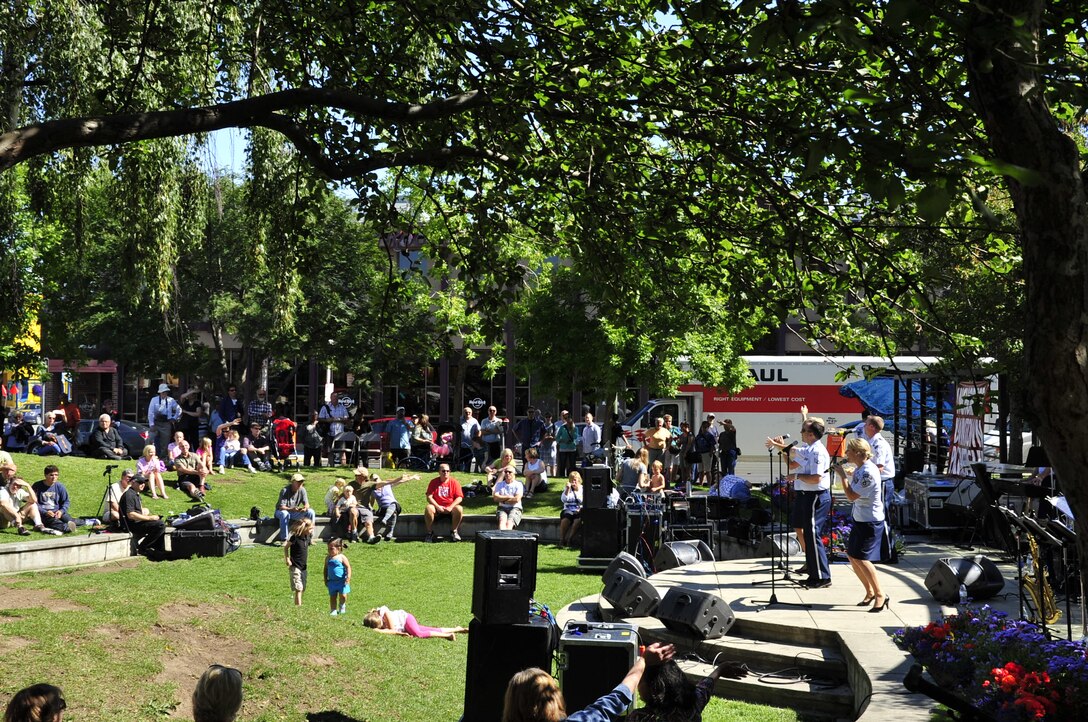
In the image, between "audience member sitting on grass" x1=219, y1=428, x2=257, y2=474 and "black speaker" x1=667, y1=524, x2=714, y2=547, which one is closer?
"black speaker" x1=667, y1=524, x2=714, y2=547

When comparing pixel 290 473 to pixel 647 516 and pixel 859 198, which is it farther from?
pixel 859 198

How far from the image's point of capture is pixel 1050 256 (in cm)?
432

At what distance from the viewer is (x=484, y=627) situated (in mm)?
7977

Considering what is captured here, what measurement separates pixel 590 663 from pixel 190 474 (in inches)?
623

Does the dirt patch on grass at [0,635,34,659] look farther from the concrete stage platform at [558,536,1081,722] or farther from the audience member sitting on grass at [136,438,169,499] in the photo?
the audience member sitting on grass at [136,438,169,499]

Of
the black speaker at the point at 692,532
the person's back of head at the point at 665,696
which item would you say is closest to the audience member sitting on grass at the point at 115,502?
the black speaker at the point at 692,532

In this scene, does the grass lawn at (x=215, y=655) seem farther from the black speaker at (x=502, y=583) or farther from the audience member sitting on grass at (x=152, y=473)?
the audience member sitting on grass at (x=152, y=473)

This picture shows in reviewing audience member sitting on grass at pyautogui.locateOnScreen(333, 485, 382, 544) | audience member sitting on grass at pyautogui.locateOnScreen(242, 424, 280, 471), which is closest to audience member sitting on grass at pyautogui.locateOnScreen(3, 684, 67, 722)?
audience member sitting on grass at pyautogui.locateOnScreen(333, 485, 382, 544)

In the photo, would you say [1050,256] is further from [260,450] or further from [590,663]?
[260,450]

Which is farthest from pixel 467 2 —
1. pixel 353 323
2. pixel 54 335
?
pixel 54 335

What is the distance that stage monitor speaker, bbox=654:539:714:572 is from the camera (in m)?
15.5

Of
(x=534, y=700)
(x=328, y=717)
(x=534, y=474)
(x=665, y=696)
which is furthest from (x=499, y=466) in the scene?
(x=534, y=700)

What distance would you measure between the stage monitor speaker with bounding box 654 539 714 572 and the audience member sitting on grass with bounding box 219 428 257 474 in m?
12.3

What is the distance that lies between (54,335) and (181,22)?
30504 millimetres
